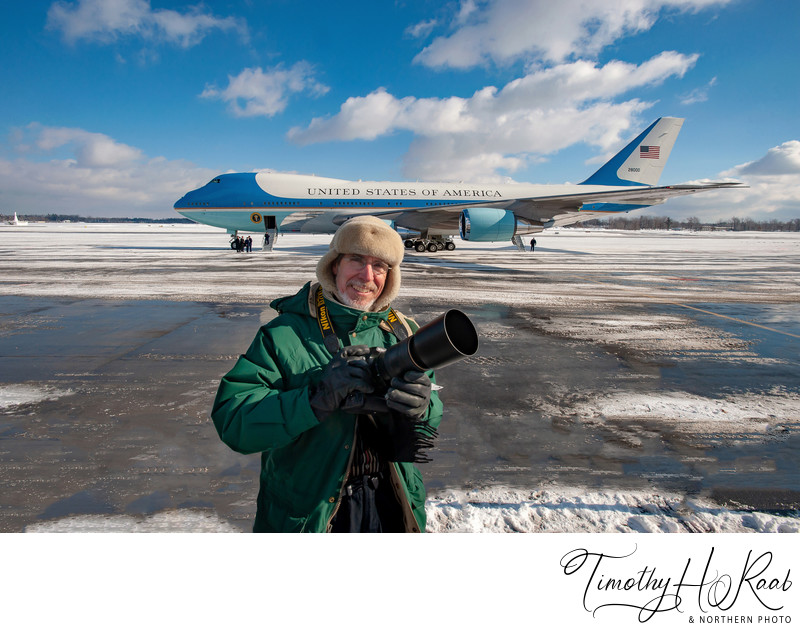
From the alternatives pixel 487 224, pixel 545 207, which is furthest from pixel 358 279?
pixel 545 207

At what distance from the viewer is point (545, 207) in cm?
2109

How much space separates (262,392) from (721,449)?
3992 millimetres

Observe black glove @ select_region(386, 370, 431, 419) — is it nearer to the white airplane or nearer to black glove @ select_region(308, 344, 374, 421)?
black glove @ select_region(308, 344, 374, 421)

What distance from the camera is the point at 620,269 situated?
1817 centimetres

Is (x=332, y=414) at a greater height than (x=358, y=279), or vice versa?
(x=358, y=279)

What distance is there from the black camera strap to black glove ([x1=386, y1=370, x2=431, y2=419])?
32cm

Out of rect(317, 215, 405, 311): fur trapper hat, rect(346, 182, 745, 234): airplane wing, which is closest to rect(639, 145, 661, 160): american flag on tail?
rect(346, 182, 745, 234): airplane wing

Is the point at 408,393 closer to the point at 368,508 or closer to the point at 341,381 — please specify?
the point at 341,381

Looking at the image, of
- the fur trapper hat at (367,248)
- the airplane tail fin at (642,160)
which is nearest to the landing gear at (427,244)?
the airplane tail fin at (642,160)

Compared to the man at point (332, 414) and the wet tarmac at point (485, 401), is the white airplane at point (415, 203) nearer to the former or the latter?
the wet tarmac at point (485, 401)

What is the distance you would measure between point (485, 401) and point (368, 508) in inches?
118

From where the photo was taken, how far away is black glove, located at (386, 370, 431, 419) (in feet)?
4.93

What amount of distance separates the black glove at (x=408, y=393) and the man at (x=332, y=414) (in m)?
0.01
